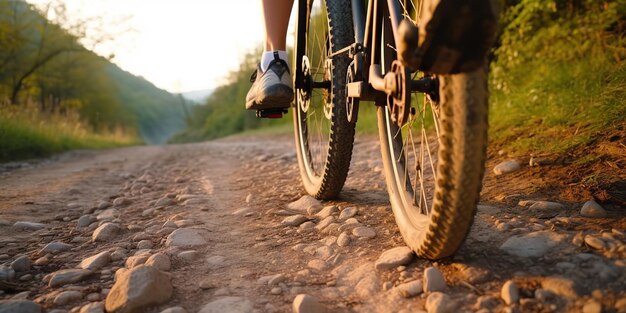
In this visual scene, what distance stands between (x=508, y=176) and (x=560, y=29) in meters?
2.45

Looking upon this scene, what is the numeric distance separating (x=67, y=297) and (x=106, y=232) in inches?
26.8

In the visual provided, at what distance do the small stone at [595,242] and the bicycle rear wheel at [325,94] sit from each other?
1111 mm

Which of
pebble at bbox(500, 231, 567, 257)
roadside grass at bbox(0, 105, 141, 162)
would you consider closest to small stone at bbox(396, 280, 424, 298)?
pebble at bbox(500, 231, 567, 257)

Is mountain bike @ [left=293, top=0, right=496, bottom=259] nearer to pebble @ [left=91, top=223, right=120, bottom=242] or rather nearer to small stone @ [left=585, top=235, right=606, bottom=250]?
small stone @ [left=585, top=235, right=606, bottom=250]

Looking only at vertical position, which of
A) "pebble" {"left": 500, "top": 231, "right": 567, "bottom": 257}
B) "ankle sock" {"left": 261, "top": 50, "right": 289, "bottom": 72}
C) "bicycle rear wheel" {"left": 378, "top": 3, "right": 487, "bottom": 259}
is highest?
"ankle sock" {"left": 261, "top": 50, "right": 289, "bottom": 72}

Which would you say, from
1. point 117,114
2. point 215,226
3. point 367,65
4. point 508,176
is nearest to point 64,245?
point 215,226

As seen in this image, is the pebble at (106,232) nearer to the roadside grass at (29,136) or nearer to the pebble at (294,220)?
the pebble at (294,220)

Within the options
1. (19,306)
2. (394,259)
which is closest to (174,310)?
(19,306)

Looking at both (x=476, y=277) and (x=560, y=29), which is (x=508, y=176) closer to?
(x=476, y=277)

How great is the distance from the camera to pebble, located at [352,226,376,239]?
1735 mm

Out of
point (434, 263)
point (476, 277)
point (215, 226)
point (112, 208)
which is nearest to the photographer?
point (476, 277)

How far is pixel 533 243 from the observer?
135 centimetres

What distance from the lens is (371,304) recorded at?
4.09 feet

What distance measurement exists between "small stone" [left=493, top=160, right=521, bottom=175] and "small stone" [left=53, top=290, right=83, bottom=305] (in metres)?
2.06
